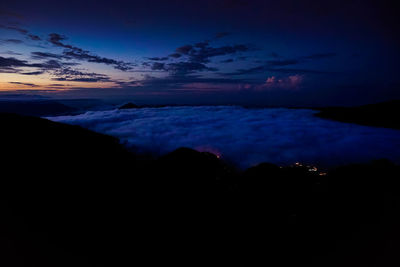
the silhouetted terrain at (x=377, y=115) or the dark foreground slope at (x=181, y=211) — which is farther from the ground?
the silhouetted terrain at (x=377, y=115)

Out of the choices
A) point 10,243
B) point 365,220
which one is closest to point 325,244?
point 365,220

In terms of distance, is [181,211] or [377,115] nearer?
[181,211]

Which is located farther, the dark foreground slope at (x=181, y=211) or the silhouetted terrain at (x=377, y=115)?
the silhouetted terrain at (x=377, y=115)

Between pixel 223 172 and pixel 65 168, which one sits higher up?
pixel 65 168

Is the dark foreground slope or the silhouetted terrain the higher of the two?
the silhouetted terrain

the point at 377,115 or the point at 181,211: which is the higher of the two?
the point at 377,115

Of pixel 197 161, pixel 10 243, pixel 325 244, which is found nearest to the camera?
pixel 10 243

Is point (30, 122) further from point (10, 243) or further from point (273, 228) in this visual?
point (273, 228)

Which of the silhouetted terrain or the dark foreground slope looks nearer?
the dark foreground slope
